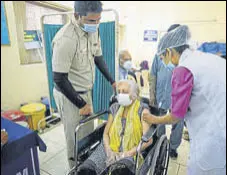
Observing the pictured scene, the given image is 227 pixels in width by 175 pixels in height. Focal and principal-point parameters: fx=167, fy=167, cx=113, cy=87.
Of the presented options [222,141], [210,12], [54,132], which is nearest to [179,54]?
[222,141]

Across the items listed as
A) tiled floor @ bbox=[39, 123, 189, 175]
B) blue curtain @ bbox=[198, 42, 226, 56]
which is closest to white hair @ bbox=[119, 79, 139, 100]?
tiled floor @ bbox=[39, 123, 189, 175]

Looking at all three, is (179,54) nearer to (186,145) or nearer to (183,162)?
(183,162)

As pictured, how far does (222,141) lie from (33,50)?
9.37ft

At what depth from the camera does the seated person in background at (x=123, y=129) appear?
126cm

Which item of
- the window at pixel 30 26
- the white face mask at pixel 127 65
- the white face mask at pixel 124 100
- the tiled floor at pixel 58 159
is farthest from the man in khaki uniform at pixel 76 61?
the window at pixel 30 26

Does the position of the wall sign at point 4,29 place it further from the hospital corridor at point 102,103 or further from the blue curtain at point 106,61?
the blue curtain at point 106,61

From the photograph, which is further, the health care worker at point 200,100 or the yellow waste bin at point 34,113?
the yellow waste bin at point 34,113

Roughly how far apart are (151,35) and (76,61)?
4.42 meters

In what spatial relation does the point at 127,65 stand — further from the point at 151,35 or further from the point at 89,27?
the point at 151,35

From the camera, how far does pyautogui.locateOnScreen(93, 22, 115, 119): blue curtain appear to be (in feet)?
6.22

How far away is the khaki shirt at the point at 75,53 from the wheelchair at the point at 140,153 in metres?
0.33

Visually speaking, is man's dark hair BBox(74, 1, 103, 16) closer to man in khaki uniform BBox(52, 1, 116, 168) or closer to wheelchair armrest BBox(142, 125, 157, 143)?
man in khaki uniform BBox(52, 1, 116, 168)

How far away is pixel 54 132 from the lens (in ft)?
8.13

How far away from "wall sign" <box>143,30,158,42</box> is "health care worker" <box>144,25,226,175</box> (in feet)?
14.4
